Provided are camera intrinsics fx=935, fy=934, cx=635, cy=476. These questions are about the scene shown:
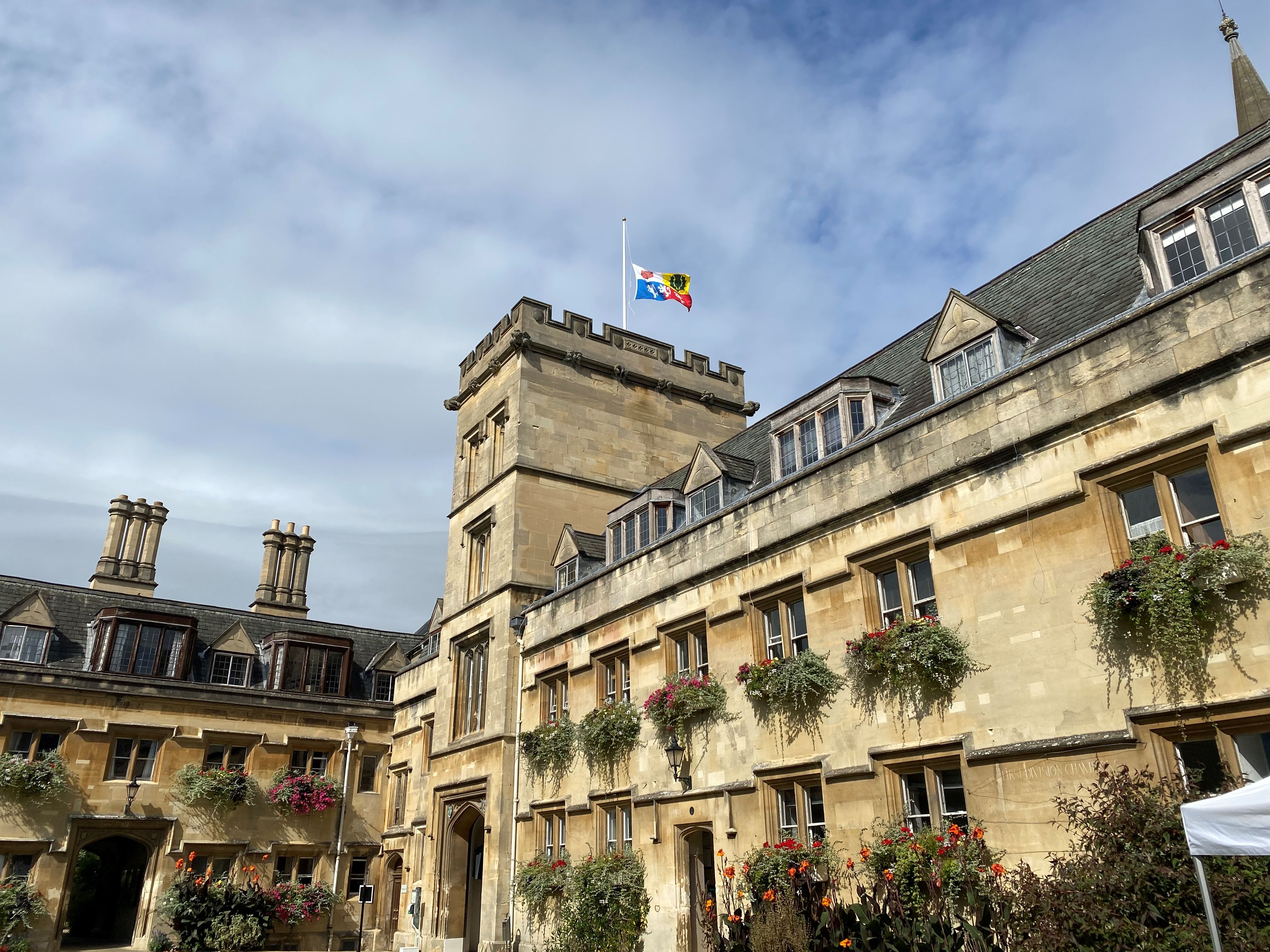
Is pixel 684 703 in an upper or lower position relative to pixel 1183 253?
lower

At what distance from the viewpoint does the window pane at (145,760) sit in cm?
2647

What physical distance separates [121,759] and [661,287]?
66.6ft

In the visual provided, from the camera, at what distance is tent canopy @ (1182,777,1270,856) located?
638 centimetres

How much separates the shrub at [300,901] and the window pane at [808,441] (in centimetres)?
2041

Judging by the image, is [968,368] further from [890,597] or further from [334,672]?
[334,672]

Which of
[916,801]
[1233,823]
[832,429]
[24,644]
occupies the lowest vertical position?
[1233,823]

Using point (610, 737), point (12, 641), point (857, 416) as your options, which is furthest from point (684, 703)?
point (12, 641)

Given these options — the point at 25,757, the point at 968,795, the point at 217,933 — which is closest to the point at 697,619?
the point at 968,795

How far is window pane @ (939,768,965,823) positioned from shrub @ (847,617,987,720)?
0.75 meters

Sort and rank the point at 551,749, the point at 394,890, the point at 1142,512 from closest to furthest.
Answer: the point at 1142,512, the point at 551,749, the point at 394,890

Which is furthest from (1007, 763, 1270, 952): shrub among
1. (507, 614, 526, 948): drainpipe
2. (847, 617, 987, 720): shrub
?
(507, 614, 526, 948): drainpipe

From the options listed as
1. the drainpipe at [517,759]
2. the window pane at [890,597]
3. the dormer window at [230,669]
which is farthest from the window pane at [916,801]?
the dormer window at [230,669]

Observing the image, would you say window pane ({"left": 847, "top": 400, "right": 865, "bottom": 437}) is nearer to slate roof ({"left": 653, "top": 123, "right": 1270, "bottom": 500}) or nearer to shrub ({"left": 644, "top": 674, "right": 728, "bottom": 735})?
slate roof ({"left": 653, "top": 123, "right": 1270, "bottom": 500})

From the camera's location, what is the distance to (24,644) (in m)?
27.6
